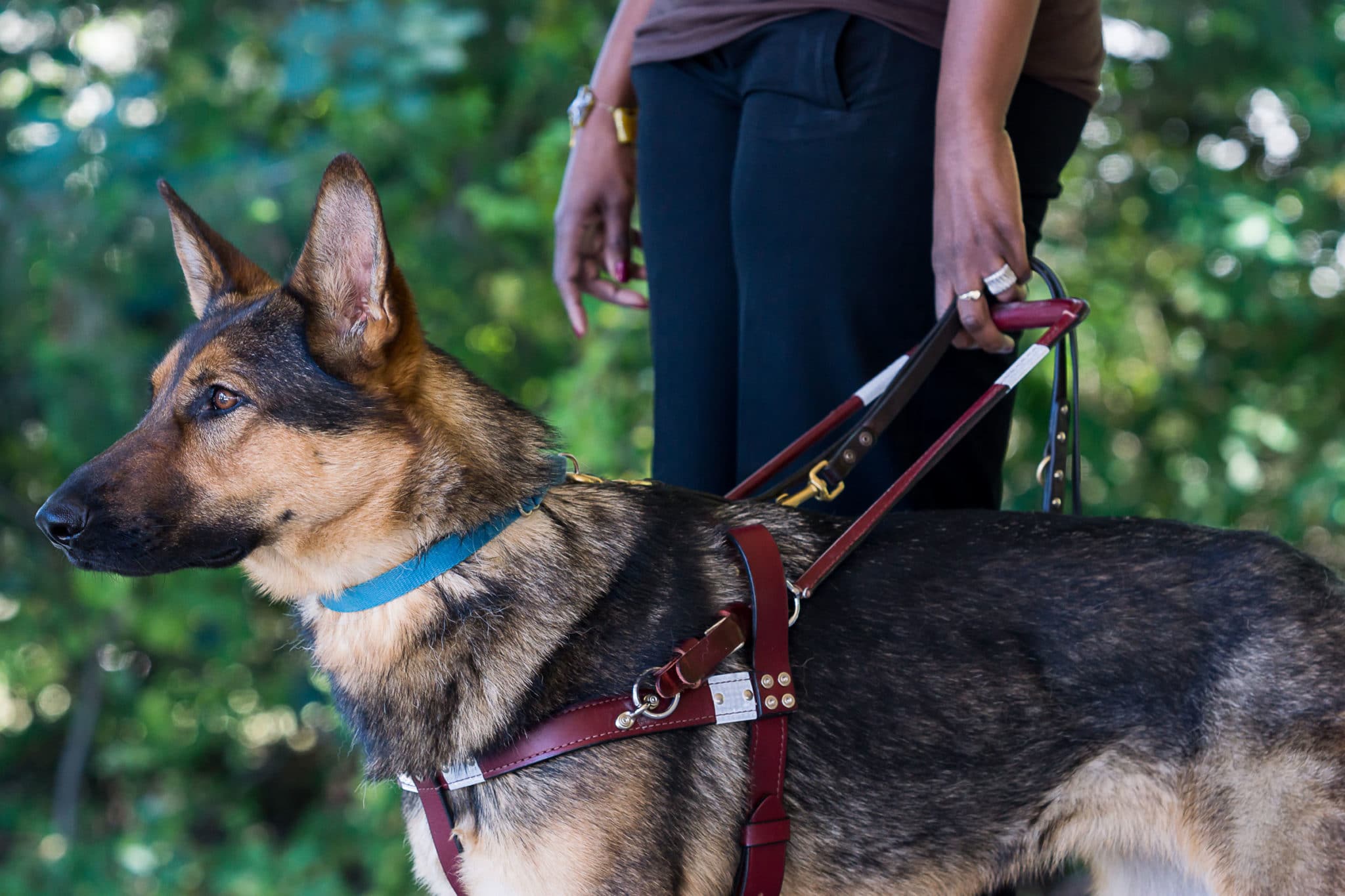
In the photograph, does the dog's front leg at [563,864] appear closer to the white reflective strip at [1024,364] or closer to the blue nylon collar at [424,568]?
the blue nylon collar at [424,568]

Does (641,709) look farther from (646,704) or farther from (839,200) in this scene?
(839,200)

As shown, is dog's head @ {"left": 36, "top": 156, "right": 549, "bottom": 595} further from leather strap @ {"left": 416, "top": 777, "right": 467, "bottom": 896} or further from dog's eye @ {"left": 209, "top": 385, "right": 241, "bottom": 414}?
leather strap @ {"left": 416, "top": 777, "right": 467, "bottom": 896}

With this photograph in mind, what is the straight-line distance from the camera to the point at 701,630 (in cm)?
191

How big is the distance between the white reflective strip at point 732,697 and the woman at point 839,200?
72 centimetres

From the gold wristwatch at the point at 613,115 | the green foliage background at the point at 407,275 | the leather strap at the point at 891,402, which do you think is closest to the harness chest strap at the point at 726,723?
the leather strap at the point at 891,402

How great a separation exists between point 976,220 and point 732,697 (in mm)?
962

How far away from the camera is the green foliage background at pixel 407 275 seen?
476cm

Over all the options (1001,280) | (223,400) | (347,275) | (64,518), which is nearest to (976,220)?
(1001,280)

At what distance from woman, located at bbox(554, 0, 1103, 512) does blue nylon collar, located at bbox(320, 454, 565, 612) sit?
74 cm

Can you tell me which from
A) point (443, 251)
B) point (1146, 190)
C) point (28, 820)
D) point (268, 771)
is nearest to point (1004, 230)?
point (1146, 190)

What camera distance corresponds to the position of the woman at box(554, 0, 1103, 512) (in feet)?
7.07

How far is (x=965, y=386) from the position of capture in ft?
8.16

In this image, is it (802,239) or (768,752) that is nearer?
(768,752)

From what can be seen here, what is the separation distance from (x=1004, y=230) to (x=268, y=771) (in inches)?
218
